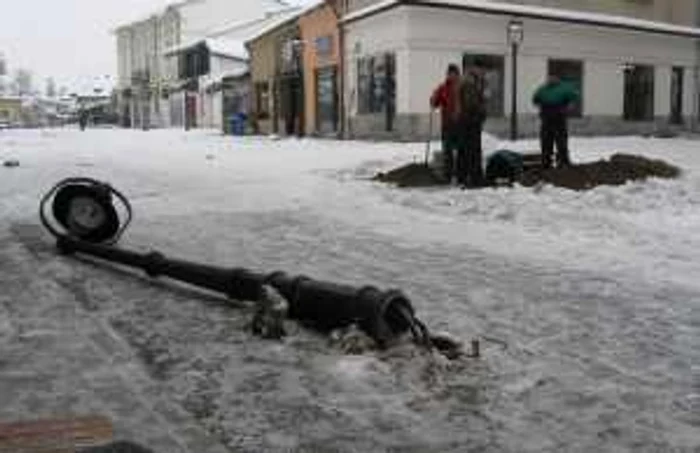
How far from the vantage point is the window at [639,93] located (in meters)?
33.5

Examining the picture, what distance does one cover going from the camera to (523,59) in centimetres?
3002

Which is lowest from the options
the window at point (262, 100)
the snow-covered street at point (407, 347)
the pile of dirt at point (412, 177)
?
the snow-covered street at point (407, 347)

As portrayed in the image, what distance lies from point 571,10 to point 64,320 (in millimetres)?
27061

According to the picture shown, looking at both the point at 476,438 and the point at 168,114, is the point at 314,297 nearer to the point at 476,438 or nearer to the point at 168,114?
the point at 476,438

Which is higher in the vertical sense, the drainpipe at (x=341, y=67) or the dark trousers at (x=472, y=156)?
the drainpipe at (x=341, y=67)

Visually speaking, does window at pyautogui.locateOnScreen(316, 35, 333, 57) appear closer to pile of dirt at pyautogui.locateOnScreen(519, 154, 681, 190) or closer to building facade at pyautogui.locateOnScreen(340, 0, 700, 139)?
building facade at pyautogui.locateOnScreen(340, 0, 700, 139)

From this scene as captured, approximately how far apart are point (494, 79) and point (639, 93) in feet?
21.8

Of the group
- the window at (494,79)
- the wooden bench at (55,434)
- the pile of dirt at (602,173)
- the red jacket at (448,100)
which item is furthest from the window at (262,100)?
the wooden bench at (55,434)

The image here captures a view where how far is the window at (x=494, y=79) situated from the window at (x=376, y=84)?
2.17 metres

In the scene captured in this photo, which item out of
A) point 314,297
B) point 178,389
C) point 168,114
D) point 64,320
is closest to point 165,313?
point 64,320

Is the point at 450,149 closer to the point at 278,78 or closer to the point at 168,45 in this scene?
the point at 278,78

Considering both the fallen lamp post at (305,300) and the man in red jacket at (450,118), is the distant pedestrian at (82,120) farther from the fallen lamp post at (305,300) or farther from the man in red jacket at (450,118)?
the fallen lamp post at (305,300)

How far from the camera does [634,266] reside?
8516mm

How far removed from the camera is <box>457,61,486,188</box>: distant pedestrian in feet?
47.1
